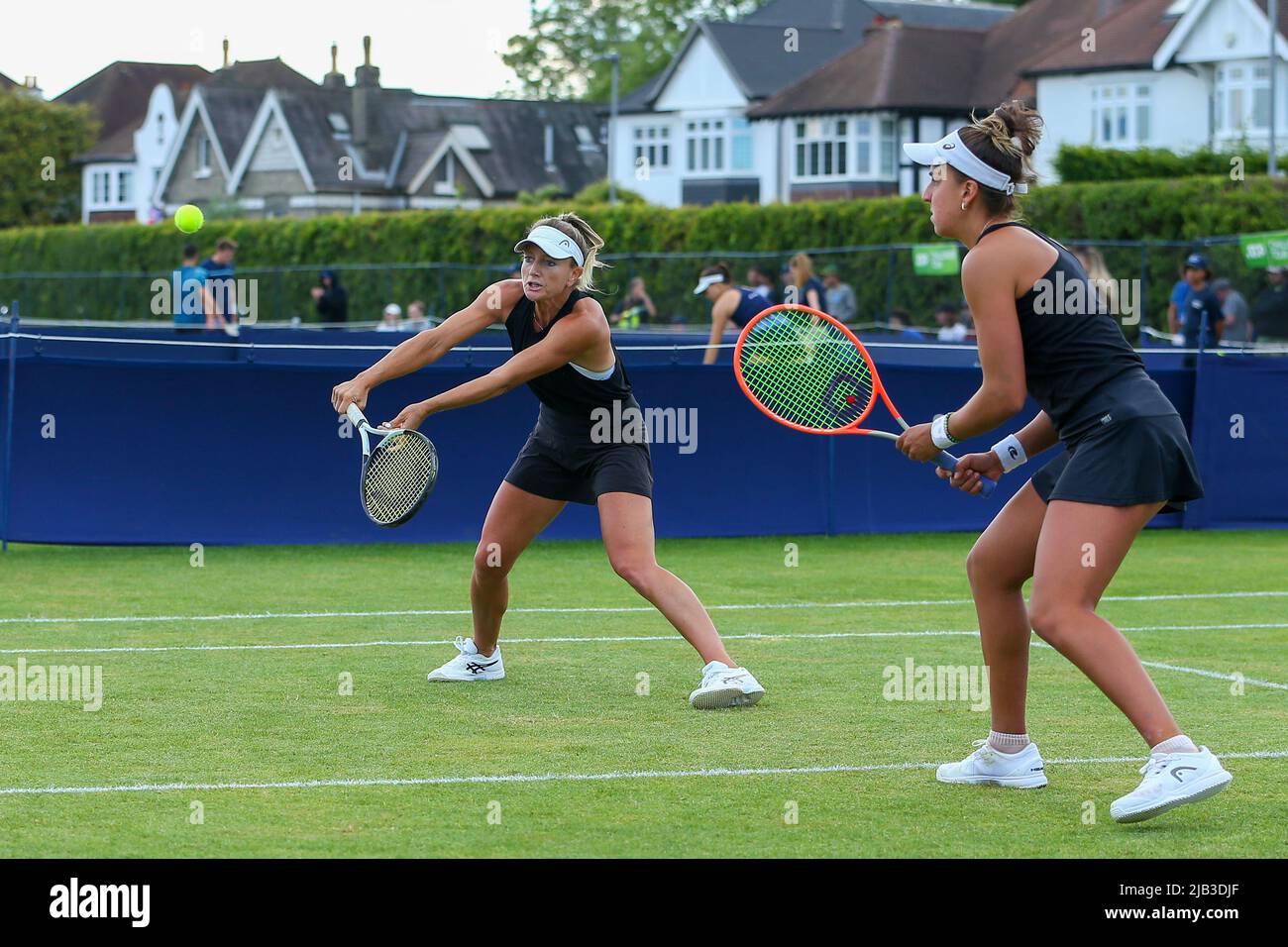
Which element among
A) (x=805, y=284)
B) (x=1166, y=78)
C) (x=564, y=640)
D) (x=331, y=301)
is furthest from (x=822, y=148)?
(x=564, y=640)

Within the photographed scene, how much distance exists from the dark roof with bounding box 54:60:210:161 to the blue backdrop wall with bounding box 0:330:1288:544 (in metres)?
86.5

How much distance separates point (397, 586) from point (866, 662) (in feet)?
13.6

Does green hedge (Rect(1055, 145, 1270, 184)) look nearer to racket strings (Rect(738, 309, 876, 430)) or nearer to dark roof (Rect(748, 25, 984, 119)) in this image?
dark roof (Rect(748, 25, 984, 119))

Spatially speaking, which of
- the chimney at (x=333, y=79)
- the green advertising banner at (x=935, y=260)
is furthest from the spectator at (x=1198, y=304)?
the chimney at (x=333, y=79)

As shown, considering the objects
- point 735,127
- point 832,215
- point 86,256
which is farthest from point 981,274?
point 735,127

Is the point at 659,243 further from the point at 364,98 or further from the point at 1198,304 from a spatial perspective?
the point at 364,98

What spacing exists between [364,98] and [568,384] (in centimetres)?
7239

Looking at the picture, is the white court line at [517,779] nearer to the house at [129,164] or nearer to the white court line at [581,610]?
the white court line at [581,610]

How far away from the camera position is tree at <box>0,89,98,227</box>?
3118 inches

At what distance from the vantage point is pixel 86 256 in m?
58.7

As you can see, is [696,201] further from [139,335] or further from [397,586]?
[397,586]

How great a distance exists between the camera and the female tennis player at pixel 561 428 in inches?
322

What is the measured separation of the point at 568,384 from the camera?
28.0 feet

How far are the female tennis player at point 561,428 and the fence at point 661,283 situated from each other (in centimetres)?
1750
